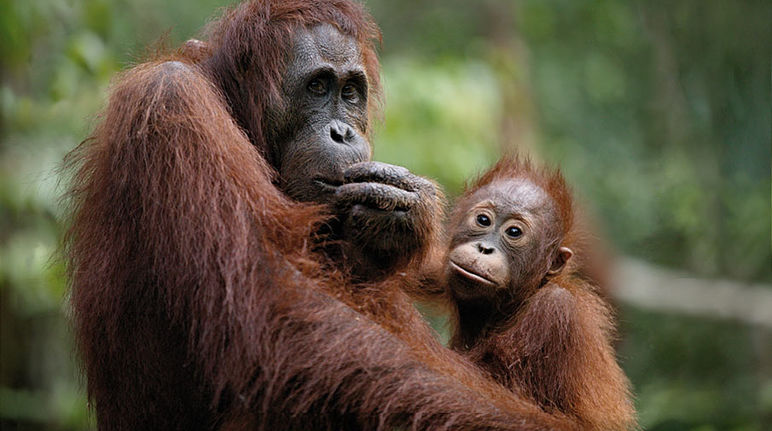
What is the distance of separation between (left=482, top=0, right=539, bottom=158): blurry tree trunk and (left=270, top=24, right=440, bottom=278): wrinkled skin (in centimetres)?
661

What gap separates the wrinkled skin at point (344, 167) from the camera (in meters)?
3.38

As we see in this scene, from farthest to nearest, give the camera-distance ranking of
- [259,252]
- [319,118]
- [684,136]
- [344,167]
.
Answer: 1. [684,136]
2. [319,118]
3. [344,167]
4. [259,252]

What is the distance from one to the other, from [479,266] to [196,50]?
159 centimetres

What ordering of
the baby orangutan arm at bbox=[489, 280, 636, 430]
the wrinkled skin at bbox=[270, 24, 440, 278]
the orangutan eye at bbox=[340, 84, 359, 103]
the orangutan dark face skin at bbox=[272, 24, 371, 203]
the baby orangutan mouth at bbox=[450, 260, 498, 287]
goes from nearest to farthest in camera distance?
the wrinkled skin at bbox=[270, 24, 440, 278]
the orangutan dark face skin at bbox=[272, 24, 371, 203]
the baby orangutan arm at bbox=[489, 280, 636, 430]
the orangutan eye at bbox=[340, 84, 359, 103]
the baby orangutan mouth at bbox=[450, 260, 498, 287]

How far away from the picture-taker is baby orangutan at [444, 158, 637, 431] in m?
3.67

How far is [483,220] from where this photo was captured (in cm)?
425

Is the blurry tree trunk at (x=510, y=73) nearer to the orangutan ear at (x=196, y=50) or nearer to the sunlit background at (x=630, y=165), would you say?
the sunlit background at (x=630, y=165)

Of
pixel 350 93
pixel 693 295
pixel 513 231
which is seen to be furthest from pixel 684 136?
pixel 350 93

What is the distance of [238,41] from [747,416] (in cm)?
600

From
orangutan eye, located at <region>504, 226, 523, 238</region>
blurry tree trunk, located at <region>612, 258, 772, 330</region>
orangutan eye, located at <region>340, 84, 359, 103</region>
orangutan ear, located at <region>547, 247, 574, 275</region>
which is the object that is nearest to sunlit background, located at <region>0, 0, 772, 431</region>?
blurry tree trunk, located at <region>612, 258, 772, 330</region>

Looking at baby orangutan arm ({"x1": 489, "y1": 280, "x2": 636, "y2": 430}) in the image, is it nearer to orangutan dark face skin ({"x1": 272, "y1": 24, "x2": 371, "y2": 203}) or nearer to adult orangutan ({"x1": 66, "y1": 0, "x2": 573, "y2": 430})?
adult orangutan ({"x1": 66, "y1": 0, "x2": 573, "y2": 430})

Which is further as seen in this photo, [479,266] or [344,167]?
[479,266]

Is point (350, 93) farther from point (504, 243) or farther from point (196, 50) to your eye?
point (504, 243)

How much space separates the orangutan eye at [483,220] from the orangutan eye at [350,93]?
89 centimetres
